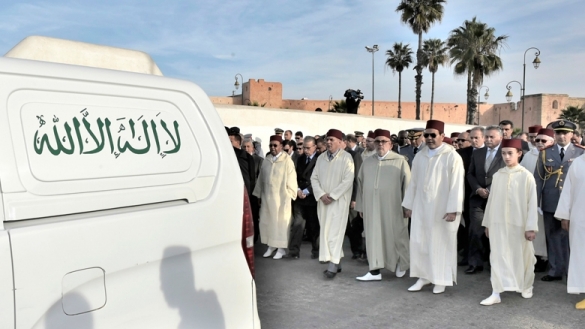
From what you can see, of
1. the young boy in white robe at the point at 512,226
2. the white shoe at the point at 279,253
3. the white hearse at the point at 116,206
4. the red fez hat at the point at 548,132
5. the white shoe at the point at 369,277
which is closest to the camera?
the white hearse at the point at 116,206

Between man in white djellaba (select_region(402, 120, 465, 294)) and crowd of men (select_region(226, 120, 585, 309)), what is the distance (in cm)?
1

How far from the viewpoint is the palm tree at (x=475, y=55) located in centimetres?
3769

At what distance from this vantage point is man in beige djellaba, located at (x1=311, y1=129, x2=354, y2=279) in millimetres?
6898

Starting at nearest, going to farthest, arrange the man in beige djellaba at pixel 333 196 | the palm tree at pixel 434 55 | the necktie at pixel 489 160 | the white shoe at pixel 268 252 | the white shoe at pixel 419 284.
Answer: the white shoe at pixel 419 284 < the man in beige djellaba at pixel 333 196 < the necktie at pixel 489 160 < the white shoe at pixel 268 252 < the palm tree at pixel 434 55

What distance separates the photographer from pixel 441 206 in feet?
20.4

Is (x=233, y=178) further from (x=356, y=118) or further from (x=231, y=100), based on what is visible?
(x=231, y=100)

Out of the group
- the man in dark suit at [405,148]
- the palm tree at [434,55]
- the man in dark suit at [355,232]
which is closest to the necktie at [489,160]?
the man in dark suit at [355,232]

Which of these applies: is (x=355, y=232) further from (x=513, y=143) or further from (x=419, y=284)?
(x=513, y=143)

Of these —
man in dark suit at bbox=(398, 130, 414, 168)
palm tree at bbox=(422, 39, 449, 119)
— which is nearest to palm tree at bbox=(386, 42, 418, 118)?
palm tree at bbox=(422, 39, 449, 119)

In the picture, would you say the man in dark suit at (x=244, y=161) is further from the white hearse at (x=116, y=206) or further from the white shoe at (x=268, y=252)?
the white hearse at (x=116, y=206)

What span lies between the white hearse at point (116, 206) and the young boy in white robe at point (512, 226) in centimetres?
412

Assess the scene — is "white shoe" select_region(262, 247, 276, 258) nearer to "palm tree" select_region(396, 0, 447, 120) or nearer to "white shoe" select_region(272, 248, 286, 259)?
"white shoe" select_region(272, 248, 286, 259)

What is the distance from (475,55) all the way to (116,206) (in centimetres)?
3884

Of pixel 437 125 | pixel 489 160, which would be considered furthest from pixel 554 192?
pixel 437 125
